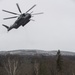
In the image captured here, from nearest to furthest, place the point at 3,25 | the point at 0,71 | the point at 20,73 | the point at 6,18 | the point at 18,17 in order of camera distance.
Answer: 1. the point at 6,18
2. the point at 18,17
3. the point at 3,25
4. the point at 0,71
5. the point at 20,73

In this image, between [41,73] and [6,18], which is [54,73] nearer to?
[41,73]

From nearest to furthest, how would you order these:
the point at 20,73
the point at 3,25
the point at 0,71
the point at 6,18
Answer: the point at 6,18 → the point at 3,25 → the point at 0,71 → the point at 20,73

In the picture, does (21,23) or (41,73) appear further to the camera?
(41,73)

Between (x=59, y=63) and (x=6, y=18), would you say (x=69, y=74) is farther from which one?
(x=6, y=18)

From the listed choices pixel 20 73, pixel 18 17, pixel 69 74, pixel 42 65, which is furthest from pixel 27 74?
pixel 18 17

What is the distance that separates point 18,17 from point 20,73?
40235 millimetres

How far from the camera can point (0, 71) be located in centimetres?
9594

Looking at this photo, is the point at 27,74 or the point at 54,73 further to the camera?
the point at 27,74

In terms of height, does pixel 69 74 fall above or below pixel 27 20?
below

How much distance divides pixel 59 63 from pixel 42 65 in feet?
42.1

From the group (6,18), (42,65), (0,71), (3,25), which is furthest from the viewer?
(0,71)

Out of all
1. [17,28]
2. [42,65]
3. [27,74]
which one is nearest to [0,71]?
[27,74]

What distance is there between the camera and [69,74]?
325 feet

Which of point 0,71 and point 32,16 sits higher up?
point 32,16
